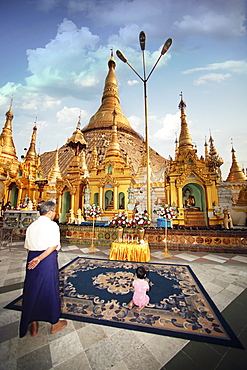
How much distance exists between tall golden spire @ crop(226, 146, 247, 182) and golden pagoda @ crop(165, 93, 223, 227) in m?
8.80

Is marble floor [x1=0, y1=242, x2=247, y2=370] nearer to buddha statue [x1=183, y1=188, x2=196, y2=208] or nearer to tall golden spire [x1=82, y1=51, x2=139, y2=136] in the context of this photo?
buddha statue [x1=183, y1=188, x2=196, y2=208]

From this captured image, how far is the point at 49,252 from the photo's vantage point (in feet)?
6.88

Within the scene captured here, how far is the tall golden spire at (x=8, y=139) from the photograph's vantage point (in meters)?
19.2

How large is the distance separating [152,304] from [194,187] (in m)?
11.6

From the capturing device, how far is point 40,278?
6.91 feet

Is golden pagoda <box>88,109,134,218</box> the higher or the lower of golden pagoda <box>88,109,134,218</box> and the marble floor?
the higher

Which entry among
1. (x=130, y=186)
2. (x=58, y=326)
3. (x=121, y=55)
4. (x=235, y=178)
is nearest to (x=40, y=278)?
(x=58, y=326)

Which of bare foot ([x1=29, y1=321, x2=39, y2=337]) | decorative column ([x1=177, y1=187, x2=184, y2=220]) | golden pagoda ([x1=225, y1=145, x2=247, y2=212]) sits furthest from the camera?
golden pagoda ([x1=225, y1=145, x2=247, y2=212])

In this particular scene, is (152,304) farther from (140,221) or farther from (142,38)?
(142,38)

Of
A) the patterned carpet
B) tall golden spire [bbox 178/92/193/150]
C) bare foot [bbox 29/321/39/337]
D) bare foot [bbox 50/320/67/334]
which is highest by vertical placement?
tall golden spire [bbox 178/92/193/150]

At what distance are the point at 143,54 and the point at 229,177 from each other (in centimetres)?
1719

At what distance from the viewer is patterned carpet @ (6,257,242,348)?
235 cm

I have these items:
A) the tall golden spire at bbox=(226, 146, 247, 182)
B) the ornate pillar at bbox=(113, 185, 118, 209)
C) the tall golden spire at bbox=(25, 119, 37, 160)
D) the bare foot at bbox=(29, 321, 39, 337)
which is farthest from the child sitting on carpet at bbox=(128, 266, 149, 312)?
the tall golden spire at bbox=(25, 119, 37, 160)

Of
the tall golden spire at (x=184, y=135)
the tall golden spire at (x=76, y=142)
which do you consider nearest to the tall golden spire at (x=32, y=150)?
the tall golden spire at (x=76, y=142)
